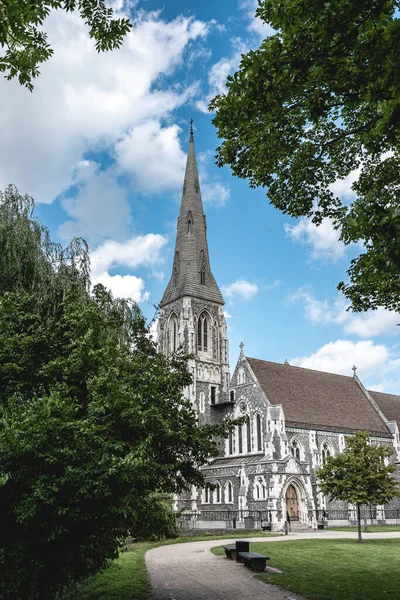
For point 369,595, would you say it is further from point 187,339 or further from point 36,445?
point 187,339

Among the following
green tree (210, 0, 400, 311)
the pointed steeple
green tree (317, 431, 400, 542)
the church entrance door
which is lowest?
the church entrance door

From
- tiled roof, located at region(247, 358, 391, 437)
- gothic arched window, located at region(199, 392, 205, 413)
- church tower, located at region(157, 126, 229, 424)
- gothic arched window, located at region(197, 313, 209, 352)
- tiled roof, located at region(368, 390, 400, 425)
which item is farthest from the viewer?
gothic arched window, located at region(197, 313, 209, 352)

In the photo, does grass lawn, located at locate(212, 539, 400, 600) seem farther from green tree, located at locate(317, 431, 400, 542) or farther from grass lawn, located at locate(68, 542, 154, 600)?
green tree, located at locate(317, 431, 400, 542)

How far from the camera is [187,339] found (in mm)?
44594

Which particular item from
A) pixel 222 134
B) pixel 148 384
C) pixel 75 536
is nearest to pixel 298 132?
pixel 222 134

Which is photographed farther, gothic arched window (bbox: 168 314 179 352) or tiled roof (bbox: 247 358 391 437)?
gothic arched window (bbox: 168 314 179 352)

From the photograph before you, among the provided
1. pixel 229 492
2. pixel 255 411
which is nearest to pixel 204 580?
pixel 229 492

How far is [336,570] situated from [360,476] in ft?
41.3

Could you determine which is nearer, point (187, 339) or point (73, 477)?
point (73, 477)

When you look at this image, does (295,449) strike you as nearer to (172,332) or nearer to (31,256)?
(172,332)

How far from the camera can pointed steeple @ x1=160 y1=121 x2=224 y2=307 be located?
47.6 meters

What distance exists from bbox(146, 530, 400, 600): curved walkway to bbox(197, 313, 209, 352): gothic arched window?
28507 millimetres

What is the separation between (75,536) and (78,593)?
16.6ft

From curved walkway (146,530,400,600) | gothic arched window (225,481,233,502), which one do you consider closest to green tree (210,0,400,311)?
curved walkway (146,530,400,600)
